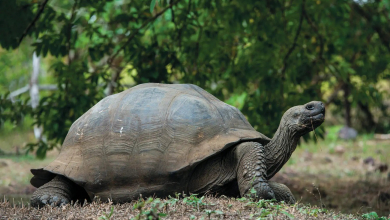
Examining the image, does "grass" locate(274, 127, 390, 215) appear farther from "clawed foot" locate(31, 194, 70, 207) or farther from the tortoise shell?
"clawed foot" locate(31, 194, 70, 207)

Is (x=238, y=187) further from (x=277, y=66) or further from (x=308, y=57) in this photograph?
(x=308, y=57)

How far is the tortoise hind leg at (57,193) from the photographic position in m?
4.05

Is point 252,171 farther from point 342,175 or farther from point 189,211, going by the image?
point 342,175

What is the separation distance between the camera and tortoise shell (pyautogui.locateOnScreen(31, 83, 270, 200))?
3.85 metres

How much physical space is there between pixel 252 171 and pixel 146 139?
2.94ft

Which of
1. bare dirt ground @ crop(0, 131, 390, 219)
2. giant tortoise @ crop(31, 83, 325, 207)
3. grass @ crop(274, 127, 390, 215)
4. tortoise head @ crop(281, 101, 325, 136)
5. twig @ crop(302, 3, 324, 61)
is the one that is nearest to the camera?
bare dirt ground @ crop(0, 131, 390, 219)

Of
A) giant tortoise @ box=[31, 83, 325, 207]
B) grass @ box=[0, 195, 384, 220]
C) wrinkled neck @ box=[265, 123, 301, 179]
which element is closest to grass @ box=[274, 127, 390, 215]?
wrinkled neck @ box=[265, 123, 301, 179]

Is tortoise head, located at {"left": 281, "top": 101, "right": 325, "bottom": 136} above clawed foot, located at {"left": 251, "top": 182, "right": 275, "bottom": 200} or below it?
above

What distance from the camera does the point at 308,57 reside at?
24.9 ft

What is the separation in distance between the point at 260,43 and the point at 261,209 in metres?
4.28

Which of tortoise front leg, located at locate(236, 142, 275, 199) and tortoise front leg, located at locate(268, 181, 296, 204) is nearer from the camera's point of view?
tortoise front leg, located at locate(236, 142, 275, 199)

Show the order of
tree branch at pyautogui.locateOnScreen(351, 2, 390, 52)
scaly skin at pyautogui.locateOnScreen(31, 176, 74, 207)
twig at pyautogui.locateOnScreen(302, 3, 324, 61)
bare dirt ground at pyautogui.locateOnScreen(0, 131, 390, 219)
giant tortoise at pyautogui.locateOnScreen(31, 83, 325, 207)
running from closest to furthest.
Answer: bare dirt ground at pyautogui.locateOnScreen(0, 131, 390, 219), giant tortoise at pyautogui.locateOnScreen(31, 83, 325, 207), scaly skin at pyautogui.locateOnScreen(31, 176, 74, 207), twig at pyautogui.locateOnScreen(302, 3, 324, 61), tree branch at pyautogui.locateOnScreen(351, 2, 390, 52)

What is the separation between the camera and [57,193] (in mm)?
4125

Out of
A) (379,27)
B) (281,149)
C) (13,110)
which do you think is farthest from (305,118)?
(379,27)
